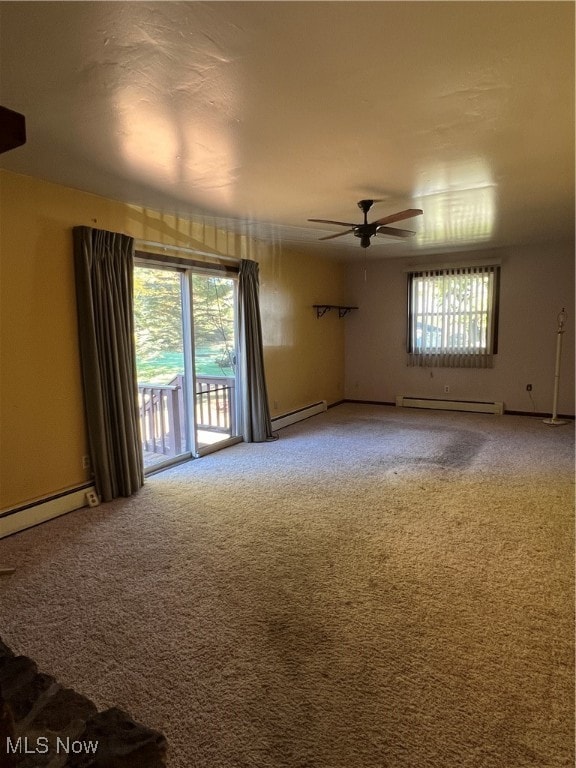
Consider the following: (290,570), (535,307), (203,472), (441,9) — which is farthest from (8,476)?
(535,307)

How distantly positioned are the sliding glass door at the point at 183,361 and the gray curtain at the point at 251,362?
17 cm

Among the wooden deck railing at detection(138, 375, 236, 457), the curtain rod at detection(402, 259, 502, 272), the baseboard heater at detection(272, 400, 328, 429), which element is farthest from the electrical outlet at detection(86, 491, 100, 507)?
the curtain rod at detection(402, 259, 502, 272)

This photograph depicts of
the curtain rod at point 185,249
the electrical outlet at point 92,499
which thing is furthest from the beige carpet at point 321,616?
the curtain rod at point 185,249

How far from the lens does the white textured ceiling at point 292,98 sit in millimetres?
1501

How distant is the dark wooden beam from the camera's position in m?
0.90

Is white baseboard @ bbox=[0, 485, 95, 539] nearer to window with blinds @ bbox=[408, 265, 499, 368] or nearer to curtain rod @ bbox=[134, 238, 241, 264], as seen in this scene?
curtain rod @ bbox=[134, 238, 241, 264]

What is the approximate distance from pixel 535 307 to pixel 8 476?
6.56m

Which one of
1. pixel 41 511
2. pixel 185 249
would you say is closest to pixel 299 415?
pixel 185 249

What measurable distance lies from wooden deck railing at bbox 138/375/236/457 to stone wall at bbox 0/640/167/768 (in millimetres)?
3636

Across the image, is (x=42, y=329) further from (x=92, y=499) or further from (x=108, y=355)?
(x=92, y=499)

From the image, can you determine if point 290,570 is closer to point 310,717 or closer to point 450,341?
point 310,717

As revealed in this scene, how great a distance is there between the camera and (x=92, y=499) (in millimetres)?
3473

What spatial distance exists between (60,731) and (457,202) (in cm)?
421

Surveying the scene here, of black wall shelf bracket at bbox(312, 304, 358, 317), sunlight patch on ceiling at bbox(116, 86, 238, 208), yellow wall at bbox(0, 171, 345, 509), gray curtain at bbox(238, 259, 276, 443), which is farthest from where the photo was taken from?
black wall shelf bracket at bbox(312, 304, 358, 317)
